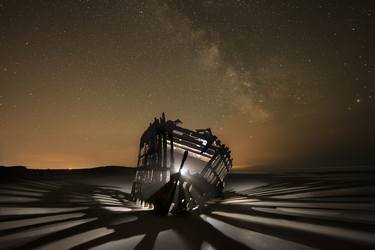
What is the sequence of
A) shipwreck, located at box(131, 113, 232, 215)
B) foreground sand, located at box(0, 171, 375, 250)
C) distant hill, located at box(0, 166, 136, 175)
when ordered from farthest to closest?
1. distant hill, located at box(0, 166, 136, 175)
2. shipwreck, located at box(131, 113, 232, 215)
3. foreground sand, located at box(0, 171, 375, 250)

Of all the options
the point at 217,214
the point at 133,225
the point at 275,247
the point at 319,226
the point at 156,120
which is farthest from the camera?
the point at 156,120

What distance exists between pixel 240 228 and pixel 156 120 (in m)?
5.46

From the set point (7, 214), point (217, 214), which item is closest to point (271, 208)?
point (217, 214)

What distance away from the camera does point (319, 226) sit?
266 inches

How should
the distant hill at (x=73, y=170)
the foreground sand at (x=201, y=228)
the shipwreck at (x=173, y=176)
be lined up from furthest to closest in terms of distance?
the distant hill at (x=73, y=170)
the shipwreck at (x=173, y=176)
the foreground sand at (x=201, y=228)

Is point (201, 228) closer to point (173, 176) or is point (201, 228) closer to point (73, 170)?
point (173, 176)

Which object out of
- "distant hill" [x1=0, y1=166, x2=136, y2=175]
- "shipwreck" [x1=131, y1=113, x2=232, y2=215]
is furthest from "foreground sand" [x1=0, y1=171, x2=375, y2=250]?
"distant hill" [x1=0, y1=166, x2=136, y2=175]

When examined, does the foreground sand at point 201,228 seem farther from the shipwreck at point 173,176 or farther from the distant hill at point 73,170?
the distant hill at point 73,170

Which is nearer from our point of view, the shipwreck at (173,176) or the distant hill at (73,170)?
the shipwreck at (173,176)

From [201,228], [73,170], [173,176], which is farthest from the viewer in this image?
[73,170]

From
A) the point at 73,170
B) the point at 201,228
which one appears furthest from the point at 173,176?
the point at 73,170

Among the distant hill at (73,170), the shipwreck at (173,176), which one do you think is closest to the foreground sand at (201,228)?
the shipwreck at (173,176)

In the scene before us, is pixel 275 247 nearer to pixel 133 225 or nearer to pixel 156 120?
pixel 133 225

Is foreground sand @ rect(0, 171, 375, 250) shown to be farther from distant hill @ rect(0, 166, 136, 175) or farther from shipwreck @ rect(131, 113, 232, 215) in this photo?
distant hill @ rect(0, 166, 136, 175)
